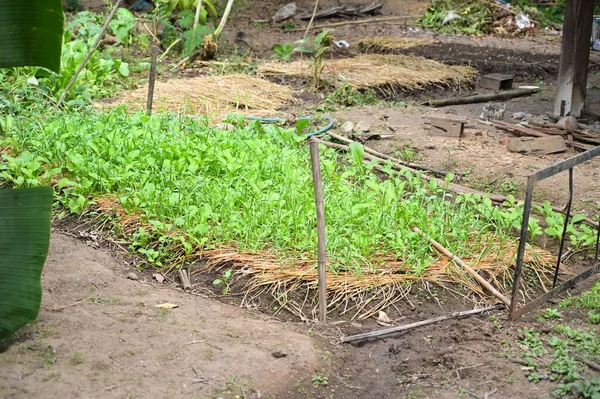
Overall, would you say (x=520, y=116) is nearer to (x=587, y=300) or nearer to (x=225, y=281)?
(x=587, y=300)

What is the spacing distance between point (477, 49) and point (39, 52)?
1101 cm

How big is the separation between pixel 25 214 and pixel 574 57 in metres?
7.07

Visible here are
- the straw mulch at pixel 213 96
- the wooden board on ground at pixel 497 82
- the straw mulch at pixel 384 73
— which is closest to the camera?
the straw mulch at pixel 213 96

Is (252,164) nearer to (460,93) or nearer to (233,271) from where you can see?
(233,271)

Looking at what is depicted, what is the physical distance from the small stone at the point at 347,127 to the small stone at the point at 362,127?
0.16ft

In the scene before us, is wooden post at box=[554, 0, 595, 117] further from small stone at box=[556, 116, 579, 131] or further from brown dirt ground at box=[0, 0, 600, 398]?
brown dirt ground at box=[0, 0, 600, 398]

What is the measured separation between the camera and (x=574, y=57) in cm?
856

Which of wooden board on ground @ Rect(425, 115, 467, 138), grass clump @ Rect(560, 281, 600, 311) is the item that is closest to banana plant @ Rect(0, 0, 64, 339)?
grass clump @ Rect(560, 281, 600, 311)

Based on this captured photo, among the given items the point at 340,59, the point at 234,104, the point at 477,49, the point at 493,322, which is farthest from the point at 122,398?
the point at 477,49

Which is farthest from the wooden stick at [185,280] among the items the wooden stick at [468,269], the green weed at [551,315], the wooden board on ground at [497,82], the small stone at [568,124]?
the wooden board on ground at [497,82]

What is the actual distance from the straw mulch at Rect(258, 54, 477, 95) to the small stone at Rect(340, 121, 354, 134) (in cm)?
187

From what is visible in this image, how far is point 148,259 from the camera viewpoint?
520 cm

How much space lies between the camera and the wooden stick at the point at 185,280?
4.96 meters

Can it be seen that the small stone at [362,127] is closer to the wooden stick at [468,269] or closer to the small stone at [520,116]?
the small stone at [520,116]
